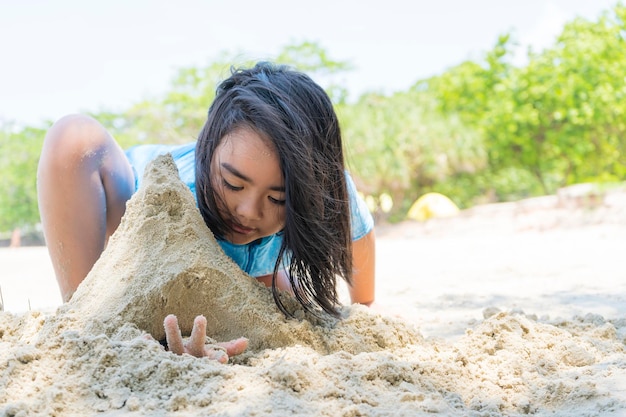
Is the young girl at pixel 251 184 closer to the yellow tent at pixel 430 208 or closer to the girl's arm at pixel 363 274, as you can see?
the girl's arm at pixel 363 274

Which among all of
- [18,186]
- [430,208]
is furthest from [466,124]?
[18,186]

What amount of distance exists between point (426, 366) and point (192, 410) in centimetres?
64

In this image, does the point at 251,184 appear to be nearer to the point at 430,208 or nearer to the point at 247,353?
the point at 247,353

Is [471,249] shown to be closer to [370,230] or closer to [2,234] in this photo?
[370,230]

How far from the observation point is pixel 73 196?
237 cm

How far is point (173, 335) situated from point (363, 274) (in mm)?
1437

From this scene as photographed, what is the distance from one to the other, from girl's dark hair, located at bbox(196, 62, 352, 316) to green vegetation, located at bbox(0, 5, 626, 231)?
9560 millimetres

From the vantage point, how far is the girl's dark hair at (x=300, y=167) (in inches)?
78.3

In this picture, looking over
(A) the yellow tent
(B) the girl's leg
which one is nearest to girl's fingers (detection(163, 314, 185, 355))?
(B) the girl's leg

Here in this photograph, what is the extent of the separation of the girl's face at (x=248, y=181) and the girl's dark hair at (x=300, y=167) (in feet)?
0.10

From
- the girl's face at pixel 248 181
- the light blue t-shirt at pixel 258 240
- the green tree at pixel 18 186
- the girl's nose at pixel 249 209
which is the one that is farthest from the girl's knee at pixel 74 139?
the green tree at pixel 18 186

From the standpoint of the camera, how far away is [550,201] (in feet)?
33.1

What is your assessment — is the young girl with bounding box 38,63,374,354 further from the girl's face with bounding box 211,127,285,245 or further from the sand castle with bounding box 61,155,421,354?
the sand castle with bounding box 61,155,421,354

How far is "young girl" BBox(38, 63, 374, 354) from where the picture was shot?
1977mm
